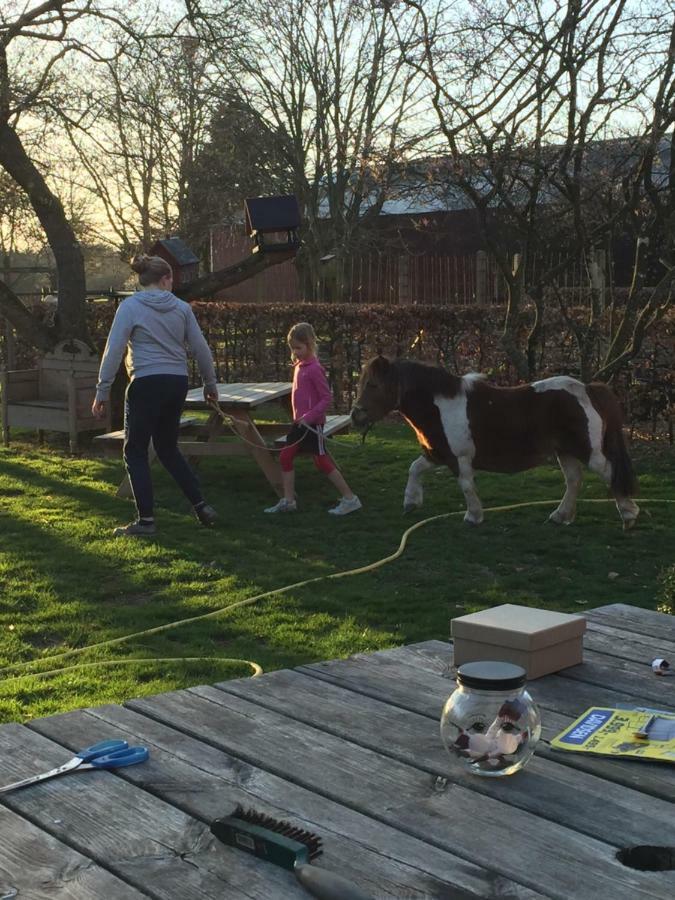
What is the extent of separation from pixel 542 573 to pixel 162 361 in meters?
3.02

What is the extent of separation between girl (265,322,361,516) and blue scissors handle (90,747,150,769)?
628 centimetres

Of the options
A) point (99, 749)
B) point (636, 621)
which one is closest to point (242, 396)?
→ point (636, 621)

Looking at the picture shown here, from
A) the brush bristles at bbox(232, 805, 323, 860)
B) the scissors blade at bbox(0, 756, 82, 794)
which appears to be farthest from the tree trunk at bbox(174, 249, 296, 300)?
the brush bristles at bbox(232, 805, 323, 860)

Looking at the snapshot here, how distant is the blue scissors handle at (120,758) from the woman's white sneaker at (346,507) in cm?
639

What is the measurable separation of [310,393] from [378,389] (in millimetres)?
765

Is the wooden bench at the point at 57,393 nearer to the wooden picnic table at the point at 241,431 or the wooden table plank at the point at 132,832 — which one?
the wooden picnic table at the point at 241,431

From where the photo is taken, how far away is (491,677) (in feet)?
7.26

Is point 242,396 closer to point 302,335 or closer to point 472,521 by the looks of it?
point 302,335

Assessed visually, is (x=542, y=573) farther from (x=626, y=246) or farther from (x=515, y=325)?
(x=626, y=246)

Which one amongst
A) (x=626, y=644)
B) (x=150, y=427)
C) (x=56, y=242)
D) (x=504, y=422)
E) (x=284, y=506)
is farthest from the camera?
(x=56, y=242)

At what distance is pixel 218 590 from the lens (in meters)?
6.70

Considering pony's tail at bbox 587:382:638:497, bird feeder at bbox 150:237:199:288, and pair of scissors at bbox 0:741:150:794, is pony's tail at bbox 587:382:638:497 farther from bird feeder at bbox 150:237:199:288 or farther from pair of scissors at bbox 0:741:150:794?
pair of scissors at bbox 0:741:150:794

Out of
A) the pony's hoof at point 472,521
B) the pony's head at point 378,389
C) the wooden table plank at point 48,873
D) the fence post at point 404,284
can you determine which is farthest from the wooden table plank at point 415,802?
the fence post at point 404,284

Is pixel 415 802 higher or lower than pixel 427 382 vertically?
lower
